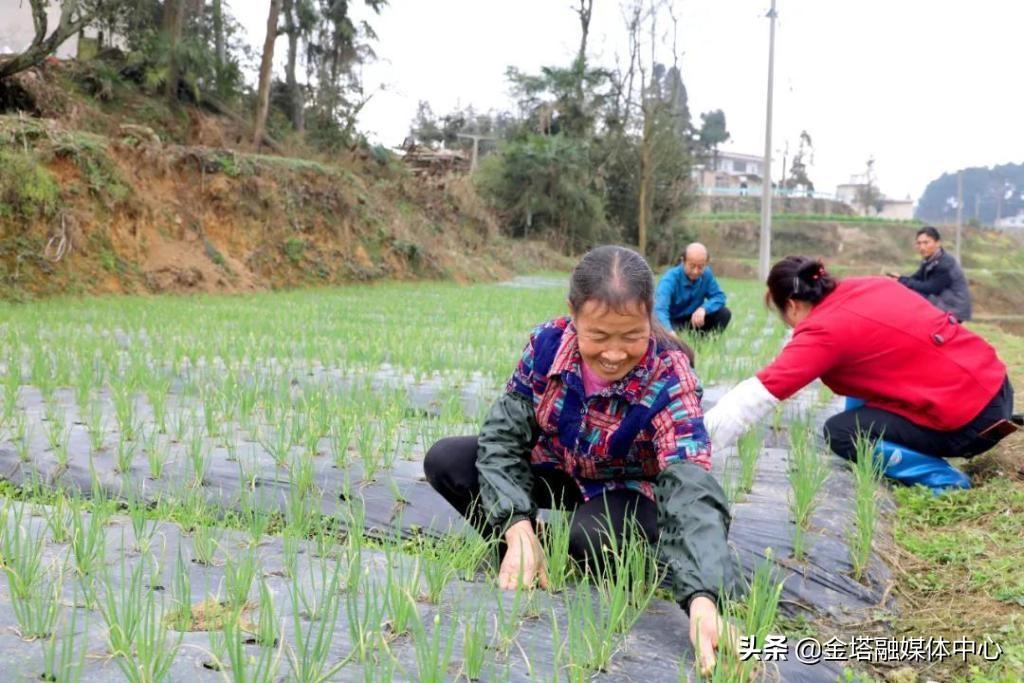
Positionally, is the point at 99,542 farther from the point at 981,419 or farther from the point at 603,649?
the point at 981,419

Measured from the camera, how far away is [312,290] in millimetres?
13625

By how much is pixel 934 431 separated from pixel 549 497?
171cm

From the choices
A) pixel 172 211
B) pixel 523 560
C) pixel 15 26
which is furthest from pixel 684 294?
pixel 15 26

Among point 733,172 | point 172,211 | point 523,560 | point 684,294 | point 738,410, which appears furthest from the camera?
point 733,172

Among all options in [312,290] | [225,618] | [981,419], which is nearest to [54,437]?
[225,618]

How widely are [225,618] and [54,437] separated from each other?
6.12ft

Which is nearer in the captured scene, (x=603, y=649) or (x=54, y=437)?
(x=603, y=649)

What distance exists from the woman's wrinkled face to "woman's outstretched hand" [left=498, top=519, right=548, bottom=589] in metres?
0.39

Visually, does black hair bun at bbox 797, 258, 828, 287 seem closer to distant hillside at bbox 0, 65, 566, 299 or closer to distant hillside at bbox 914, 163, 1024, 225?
distant hillside at bbox 0, 65, 566, 299

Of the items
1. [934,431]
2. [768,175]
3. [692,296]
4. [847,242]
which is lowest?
[934,431]

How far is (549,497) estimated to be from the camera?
7.81 ft

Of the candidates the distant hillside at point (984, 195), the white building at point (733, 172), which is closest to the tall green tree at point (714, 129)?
the white building at point (733, 172)

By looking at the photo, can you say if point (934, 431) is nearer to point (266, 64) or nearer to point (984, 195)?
point (266, 64)

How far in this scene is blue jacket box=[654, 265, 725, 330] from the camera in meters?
6.35
